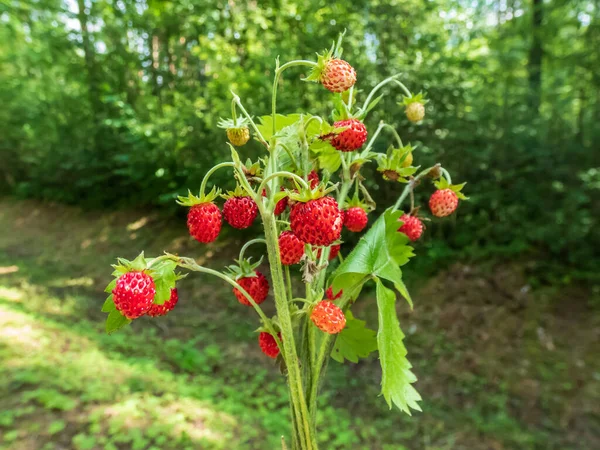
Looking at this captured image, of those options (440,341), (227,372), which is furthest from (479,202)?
(227,372)

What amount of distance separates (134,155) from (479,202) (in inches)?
165

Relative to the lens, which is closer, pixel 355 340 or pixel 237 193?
pixel 237 193

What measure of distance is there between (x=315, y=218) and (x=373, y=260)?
0.40ft

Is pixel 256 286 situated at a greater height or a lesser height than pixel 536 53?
lesser

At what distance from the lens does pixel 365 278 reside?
60 cm

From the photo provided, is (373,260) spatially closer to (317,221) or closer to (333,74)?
(317,221)

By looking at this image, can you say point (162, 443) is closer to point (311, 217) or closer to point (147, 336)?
point (147, 336)

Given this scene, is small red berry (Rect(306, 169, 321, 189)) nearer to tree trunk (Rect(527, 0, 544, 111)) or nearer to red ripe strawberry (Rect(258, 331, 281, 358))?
red ripe strawberry (Rect(258, 331, 281, 358))

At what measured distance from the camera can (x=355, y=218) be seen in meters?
0.69

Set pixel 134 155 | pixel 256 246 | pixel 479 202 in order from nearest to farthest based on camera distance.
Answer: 1. pixel 256 246
2. pixel 479 202
3. pixel 134 155

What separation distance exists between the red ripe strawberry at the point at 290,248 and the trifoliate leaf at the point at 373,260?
6cm

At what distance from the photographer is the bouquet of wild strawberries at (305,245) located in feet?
1.71

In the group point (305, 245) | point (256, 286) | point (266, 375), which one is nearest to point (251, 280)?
point (256, 286)

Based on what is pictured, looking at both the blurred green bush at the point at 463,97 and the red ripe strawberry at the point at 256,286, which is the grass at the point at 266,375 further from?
the red ripe strawberry at the point at 256,286
